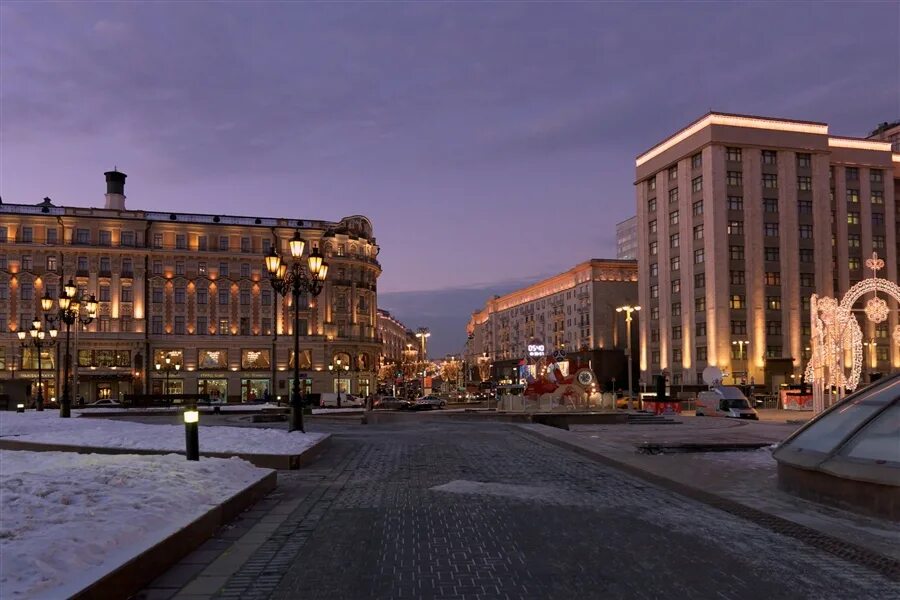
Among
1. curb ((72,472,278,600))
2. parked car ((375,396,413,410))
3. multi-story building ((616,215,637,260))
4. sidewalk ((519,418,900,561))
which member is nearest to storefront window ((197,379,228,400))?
parked car ((375,396,413,410))

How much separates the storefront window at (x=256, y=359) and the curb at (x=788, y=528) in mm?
76126

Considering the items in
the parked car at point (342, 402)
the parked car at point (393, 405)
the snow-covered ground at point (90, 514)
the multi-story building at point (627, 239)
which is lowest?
the parked car at point (342, 402)

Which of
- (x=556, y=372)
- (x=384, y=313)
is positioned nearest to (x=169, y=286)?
(x=556, y=372)

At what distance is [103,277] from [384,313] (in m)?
111

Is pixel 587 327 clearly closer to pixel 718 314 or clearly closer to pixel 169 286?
pixel 718 314

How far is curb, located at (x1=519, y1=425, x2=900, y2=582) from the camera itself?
789 cm

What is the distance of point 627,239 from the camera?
173875 mm

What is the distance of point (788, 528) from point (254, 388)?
82.9 metres

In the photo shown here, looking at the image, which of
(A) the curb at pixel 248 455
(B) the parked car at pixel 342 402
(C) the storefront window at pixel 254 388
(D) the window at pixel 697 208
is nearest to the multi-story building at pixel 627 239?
(D) the window at pixel 697 208

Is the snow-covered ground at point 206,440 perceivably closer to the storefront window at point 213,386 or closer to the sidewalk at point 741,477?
the sidewalk at point 741,477

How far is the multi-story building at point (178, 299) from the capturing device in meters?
82.1

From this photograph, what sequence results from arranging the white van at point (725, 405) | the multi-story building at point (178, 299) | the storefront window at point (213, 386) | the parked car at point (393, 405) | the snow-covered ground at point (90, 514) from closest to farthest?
the snow-covered ground at point (90, 514) < the white van at point (725, 405) < the parked car at point (393, 405) < the multi-story building at point (178, 299) < the storefront window at point (213, 386)

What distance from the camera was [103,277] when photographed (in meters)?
83.5

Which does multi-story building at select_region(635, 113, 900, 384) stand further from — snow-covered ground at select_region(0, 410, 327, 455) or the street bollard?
the street bollard
